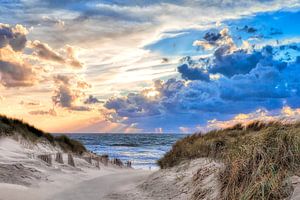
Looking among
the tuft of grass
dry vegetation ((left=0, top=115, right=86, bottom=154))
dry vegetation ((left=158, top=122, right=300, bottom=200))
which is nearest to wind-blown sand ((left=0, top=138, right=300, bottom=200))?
dry vegetation ((left=158, top=122, right=300, bottom=200))

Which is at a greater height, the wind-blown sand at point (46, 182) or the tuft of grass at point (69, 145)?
the tuft of grass at point (69, 145)

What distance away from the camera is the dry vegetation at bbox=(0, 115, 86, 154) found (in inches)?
963

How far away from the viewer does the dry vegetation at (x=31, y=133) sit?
2447cm

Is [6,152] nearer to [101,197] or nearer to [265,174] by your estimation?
[101,197]

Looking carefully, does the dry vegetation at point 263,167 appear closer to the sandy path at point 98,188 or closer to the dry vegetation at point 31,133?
the sandy path at point 98,188

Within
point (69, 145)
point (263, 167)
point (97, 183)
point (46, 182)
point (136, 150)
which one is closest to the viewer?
point (263, 167)

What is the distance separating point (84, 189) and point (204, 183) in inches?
219

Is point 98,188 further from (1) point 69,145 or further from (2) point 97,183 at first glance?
(1) point 69,145

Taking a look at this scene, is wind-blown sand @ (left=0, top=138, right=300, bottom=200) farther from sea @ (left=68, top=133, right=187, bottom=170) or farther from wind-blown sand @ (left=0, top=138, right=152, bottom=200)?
sea @ (left=68, top=133, right=187, bottom=170)

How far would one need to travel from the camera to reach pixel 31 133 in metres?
27.3

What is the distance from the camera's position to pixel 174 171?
52.6ft

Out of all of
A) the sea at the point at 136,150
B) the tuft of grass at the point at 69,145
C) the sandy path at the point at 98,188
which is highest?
the tuft of grass at the point at 69,145

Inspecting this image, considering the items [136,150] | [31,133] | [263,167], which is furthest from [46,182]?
[136,150]

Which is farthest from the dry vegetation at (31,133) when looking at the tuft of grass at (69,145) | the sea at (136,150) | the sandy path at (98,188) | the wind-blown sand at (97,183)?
the sandy path at (98,188)
